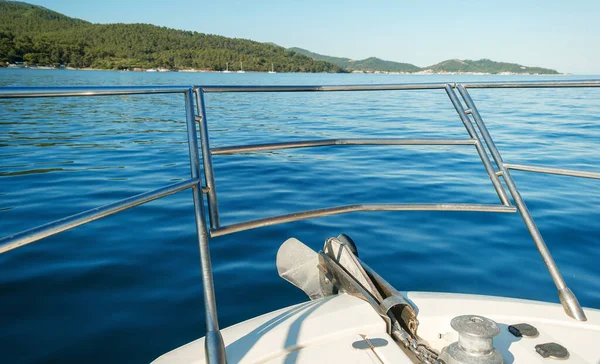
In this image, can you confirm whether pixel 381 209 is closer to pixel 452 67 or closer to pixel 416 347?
pixel 416 347

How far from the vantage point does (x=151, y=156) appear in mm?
7211

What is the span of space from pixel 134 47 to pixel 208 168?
9829 centimetres

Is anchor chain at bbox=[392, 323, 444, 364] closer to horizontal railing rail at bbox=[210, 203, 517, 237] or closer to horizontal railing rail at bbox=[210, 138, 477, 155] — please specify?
horizontal railing rail at bbox=[210, 203, 517, 237]

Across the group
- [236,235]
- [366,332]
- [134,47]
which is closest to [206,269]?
[366,332]

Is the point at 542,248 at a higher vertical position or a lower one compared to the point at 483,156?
lower

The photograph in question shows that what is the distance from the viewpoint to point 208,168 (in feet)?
4.41

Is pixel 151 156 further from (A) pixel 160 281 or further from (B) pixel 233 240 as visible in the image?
(A) pixel 160 281

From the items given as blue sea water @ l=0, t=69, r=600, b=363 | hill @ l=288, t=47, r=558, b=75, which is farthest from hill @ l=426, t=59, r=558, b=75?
blue sea water @ l=0, t=69, r=600, b=363

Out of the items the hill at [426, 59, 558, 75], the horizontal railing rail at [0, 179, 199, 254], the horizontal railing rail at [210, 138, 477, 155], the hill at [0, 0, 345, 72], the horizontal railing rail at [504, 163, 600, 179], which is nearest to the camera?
the horizontal railing rail at [0, 179, 199, 254]

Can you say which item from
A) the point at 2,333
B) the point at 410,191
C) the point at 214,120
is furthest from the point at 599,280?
the point at 214,120

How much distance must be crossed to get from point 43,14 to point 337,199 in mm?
136395

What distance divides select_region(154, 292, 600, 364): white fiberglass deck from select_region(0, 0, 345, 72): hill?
2855 inches

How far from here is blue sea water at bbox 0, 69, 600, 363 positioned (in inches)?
95.3

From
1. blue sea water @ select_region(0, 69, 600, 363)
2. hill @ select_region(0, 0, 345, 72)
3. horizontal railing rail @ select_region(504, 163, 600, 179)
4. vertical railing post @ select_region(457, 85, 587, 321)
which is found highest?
hill @ select_region(0, 0, 345, 72)
